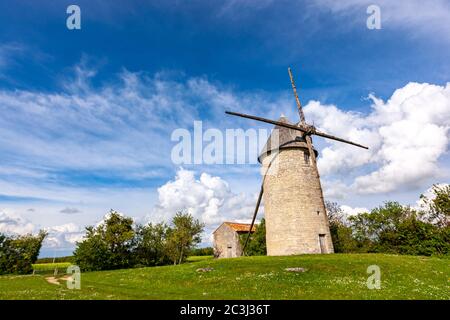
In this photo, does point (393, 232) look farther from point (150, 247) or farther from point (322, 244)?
point (150, 247)

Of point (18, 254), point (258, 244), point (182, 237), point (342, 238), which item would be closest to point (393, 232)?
point (342, 238)

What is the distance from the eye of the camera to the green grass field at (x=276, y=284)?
14672 millimetres

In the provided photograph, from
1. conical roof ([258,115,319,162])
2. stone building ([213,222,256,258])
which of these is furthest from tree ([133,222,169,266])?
conical roof ([258,115,319,162])

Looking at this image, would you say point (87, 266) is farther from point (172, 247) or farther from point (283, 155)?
point (283, 155)

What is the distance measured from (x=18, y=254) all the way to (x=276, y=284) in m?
45.5

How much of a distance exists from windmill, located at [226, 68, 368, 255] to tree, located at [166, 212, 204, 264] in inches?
761

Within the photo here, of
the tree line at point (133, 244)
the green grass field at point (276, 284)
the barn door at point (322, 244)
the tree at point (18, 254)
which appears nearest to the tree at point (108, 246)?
the tree line at point (133, 244)

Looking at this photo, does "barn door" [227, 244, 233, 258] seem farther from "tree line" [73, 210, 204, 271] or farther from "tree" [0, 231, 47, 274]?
"tree" [0, 231, 47, 274]

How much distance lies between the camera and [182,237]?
162 ft

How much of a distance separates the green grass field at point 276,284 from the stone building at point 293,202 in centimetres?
559

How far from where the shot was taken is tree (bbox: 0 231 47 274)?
44.3 meters
